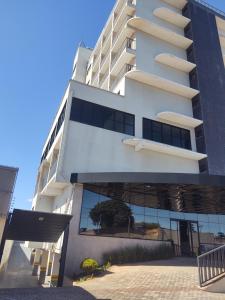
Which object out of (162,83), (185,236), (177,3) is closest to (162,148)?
(162,83)

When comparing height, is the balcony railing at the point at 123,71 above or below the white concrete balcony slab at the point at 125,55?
below

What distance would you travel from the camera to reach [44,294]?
9.35 m

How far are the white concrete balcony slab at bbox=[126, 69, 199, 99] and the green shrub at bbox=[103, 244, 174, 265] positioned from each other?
16411 mm

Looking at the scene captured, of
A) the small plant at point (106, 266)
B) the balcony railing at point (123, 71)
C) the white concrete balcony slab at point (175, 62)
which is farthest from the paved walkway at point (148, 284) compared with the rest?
the white concrete balcony slab at point (175, 62)

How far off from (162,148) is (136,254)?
10.5 metres

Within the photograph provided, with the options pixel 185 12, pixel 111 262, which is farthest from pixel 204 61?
pixel 111 262

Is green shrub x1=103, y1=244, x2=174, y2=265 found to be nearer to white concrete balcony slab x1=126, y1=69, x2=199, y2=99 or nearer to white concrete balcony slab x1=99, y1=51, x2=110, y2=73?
white concrete balcony slab x1=126, y1=69, x2=199, y2=99

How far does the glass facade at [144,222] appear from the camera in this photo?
17.7 metres

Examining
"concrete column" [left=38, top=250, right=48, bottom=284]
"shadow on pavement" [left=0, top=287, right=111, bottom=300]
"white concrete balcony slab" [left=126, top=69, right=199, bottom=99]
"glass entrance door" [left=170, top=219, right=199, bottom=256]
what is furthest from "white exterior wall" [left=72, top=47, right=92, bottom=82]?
"shadow on pavement" [left=0, top=287, right=111, bottom=300]

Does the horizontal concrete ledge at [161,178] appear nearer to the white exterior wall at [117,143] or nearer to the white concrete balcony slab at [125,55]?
the white exterior wall at [117,143]

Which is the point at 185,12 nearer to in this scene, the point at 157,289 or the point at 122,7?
the point at 122,7

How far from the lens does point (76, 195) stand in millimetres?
17578

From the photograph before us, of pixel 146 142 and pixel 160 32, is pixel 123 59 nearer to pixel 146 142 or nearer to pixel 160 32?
pixel 160 32

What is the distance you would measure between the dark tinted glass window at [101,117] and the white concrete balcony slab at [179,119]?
12.5ft
